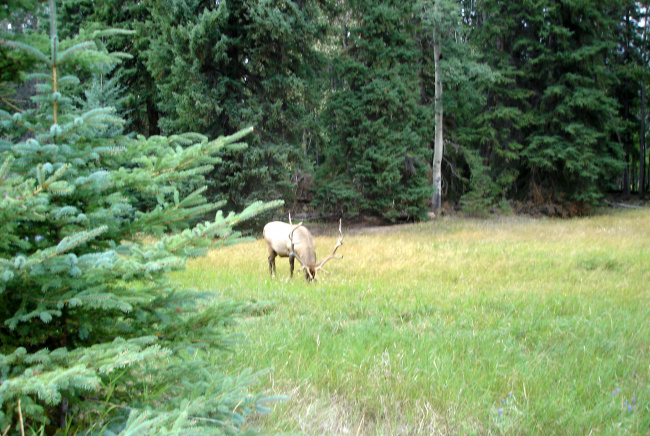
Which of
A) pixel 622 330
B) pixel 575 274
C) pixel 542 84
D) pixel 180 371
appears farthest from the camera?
pixel 542 84

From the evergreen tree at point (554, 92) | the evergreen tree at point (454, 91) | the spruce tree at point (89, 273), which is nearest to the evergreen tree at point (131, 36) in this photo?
the evergreen tree at point (454, 91)

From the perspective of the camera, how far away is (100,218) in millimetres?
2400

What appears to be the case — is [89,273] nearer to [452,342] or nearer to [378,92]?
[452,342]

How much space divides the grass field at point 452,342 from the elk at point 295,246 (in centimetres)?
30

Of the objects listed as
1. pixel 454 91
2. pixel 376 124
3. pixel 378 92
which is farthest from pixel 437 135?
pixel 378 92

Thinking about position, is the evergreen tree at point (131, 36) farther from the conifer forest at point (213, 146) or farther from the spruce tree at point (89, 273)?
the spruce tree at point (89, 273)

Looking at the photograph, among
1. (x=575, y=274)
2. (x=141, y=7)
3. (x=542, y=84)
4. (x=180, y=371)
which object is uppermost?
(x=141, y=7)

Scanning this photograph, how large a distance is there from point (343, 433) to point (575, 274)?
758cm

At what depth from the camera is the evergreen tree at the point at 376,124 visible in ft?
63.0

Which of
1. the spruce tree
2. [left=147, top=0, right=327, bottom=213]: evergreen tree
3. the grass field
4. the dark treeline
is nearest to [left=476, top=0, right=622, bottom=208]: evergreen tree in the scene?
the dark treeline

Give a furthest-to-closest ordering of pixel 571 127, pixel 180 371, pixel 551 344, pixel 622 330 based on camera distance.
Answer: pixel 571 127 → pixel 622 330 → pixel 551 344 → pixel 180 371

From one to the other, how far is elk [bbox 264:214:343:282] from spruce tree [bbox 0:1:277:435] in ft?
19.6

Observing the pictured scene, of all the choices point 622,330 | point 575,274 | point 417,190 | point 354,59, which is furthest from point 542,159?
point 622,330

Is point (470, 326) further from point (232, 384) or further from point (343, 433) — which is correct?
point (232, 384)
